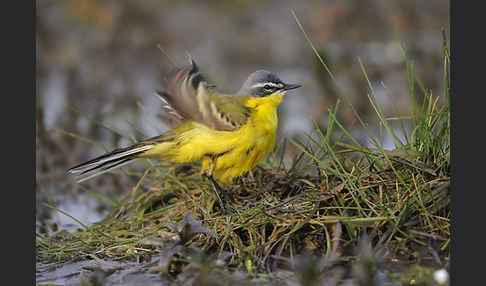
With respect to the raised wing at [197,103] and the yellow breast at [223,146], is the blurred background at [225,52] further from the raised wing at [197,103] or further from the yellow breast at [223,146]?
the raised wing at [197,103]

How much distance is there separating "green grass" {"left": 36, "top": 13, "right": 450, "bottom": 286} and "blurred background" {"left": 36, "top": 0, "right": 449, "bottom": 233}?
11.9ft

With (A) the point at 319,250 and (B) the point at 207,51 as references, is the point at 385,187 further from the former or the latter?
(B) the point at 207,51

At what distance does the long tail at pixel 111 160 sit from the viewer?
6.07 meters

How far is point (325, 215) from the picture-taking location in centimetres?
523

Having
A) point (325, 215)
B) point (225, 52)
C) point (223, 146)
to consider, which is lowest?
point (325, 215)

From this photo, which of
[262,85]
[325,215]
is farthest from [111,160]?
[325,215]

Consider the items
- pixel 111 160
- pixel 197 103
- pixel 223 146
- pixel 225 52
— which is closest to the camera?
pixel 197 103

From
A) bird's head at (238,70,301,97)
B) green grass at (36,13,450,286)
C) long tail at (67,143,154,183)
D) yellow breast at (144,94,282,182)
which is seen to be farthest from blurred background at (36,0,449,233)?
green grass at (36,13,450,286)

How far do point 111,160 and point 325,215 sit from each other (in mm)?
2188

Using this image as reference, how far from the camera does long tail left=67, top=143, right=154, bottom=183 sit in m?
6.07

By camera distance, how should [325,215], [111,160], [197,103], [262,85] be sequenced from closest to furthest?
[325,215] < [197,103] < [111,160] < [262,85]

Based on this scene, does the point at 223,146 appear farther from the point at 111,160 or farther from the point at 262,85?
the point at 111,160

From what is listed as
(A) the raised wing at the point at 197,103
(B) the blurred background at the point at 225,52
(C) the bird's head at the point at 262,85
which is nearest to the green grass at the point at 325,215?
(A) the raised wing at the point at 197,103

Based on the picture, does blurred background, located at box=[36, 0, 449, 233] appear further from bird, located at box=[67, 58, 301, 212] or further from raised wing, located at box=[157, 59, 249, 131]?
raised wing, located at box=[157, 59, 249, 131]
